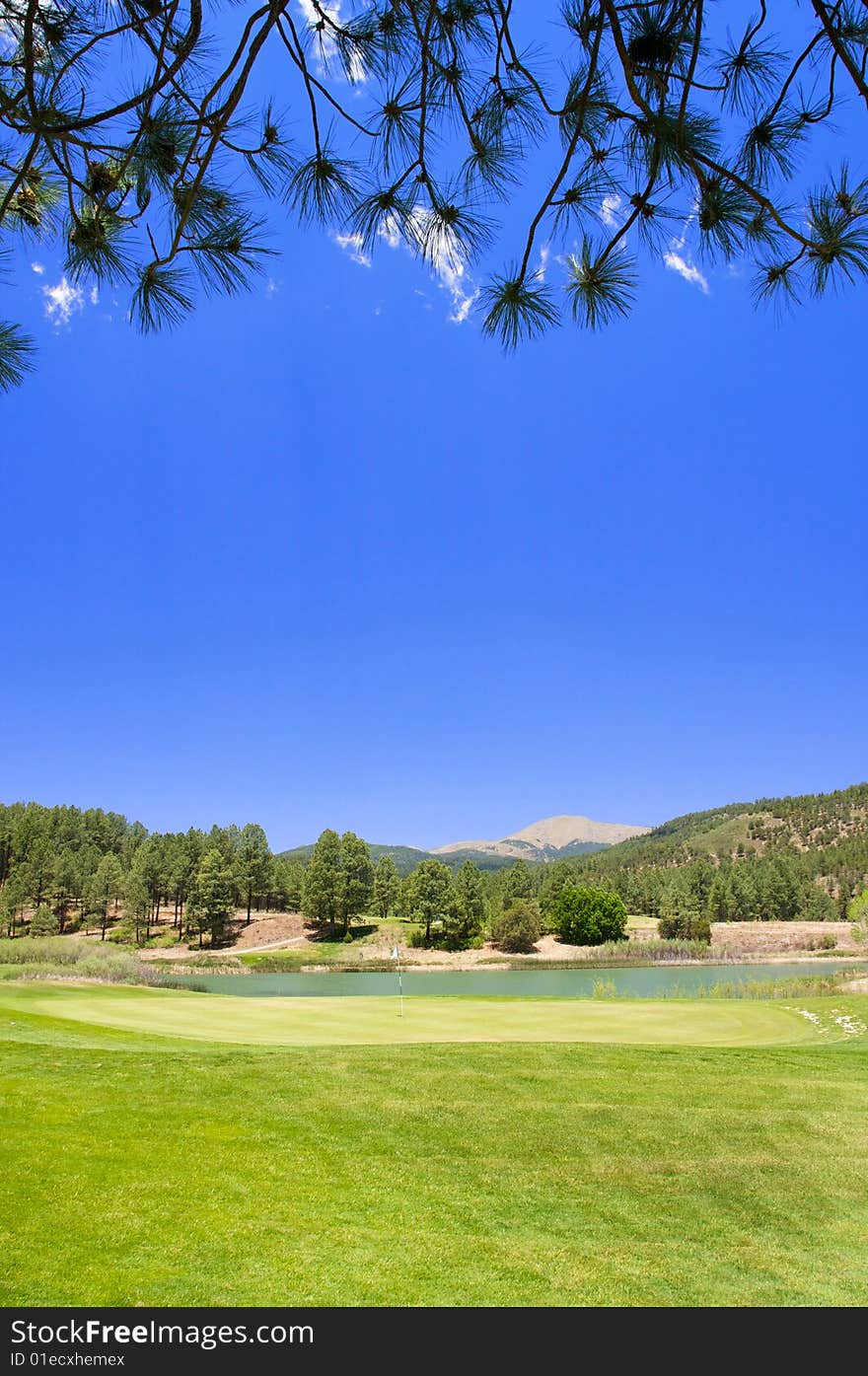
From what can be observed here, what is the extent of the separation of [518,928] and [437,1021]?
31.5m

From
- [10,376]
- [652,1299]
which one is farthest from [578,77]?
[652,1299]

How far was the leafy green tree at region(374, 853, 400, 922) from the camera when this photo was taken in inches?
2034

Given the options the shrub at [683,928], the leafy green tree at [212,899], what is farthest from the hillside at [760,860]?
the leafy green tree at [212,899]

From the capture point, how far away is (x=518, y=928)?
4162cm

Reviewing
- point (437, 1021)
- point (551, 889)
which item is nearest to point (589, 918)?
point (551, 889)

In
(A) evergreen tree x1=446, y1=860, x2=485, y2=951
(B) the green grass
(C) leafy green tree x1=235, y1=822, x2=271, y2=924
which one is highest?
(C) leafy green tree x1=235, y1=822, x2=271, y2=924

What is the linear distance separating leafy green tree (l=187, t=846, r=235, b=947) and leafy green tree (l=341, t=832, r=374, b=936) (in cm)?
784

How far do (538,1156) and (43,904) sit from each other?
58.0m

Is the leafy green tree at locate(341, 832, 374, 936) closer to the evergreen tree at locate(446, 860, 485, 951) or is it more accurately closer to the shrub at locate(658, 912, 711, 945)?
the evergreen tree at locate(446, 860, 485, 951)

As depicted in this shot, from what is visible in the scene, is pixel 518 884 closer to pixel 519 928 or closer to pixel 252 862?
pixel 519 928

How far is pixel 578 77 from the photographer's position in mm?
2908

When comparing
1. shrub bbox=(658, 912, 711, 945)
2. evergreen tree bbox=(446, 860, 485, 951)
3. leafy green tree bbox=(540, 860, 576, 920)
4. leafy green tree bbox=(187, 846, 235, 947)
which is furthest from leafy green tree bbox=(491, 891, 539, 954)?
leafy green tree bbox=(187, 846, 235, 947)

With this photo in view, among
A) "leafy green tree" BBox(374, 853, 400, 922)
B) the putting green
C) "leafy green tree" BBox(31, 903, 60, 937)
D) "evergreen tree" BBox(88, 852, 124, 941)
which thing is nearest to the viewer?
the putting green
